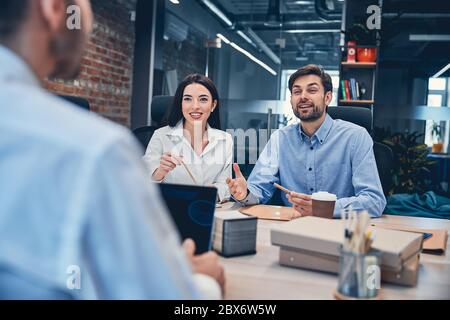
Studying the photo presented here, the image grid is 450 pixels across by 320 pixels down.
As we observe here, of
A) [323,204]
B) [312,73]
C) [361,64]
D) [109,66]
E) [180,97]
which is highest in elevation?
[361,64]

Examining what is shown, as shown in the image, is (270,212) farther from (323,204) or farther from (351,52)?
(351,52)

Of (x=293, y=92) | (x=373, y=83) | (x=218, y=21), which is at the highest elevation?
(x=218, y=21)

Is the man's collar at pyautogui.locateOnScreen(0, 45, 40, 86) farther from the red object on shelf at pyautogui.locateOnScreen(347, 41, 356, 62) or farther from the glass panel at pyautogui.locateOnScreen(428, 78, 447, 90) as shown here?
the glass panel at pyautogui.locateOnScreen(428, 78, 447, 90)

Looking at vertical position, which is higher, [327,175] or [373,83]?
[373,83]

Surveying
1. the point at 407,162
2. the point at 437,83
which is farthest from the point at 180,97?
the point at 437,83

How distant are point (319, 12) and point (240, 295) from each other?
5323 mm

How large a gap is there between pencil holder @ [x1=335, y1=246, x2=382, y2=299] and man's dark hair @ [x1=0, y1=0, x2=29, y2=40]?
0.73 meters

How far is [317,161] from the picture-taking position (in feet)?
7.88

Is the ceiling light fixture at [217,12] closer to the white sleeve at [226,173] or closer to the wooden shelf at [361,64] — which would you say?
the wooden shelf at [361,64]

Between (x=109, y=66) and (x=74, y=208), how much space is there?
4.63 meters

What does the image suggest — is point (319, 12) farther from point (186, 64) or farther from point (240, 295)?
point (240, 295)
